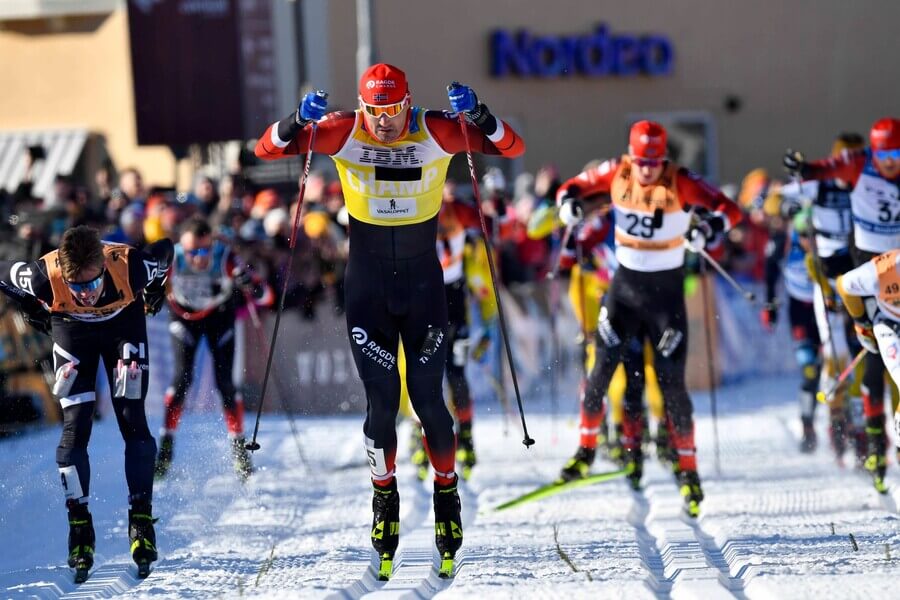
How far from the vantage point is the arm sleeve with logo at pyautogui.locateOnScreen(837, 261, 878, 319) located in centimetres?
761

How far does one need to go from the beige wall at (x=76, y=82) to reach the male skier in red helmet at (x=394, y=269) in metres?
12.7

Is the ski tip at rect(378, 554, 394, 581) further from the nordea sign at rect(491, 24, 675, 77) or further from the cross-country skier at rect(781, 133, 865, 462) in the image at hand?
the nordea sign at rect(491, 24, 675, 77)

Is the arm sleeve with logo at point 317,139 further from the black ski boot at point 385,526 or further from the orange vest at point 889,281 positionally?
the orange vest at point 889,281

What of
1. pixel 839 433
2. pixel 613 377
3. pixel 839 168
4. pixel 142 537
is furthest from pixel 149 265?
pixel 839 433

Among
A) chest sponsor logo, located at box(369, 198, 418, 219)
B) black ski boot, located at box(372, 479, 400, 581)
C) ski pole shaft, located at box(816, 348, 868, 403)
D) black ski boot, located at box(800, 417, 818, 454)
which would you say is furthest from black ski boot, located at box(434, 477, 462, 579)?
black ski boot, located at box(800, 417, 818, 454)

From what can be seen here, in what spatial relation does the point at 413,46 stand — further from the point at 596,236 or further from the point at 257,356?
the point at 596,236

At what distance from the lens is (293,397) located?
12.6 m

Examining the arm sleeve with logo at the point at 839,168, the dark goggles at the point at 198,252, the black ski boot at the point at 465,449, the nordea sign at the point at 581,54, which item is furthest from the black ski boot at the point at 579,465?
the nordea sign at the point at 581,54

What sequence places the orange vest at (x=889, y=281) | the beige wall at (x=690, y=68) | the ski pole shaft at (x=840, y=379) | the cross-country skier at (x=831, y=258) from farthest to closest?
the beige wall at (x=690, y=68)
the cross-country skier at (x=831, y=258)
the ski pole shaft at (x=840, y=379)
the orange vest at (x=889, y=281)

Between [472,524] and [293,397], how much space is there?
4664mm

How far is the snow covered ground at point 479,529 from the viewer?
6.54 m

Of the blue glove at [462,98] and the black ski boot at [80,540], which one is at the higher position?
the blue glove at [462,98]

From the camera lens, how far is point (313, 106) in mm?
6422

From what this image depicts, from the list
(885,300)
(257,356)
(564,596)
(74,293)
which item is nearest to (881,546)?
(885,300)
